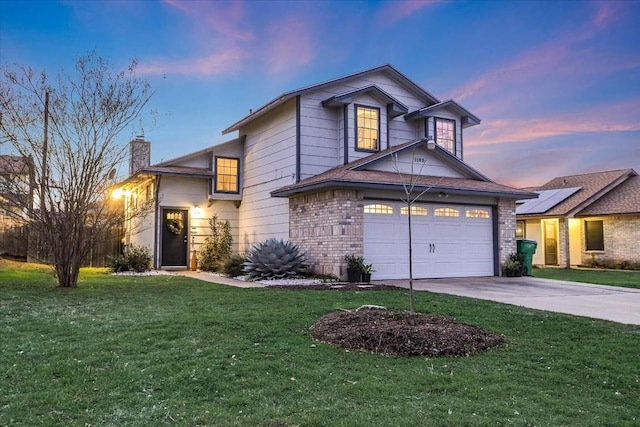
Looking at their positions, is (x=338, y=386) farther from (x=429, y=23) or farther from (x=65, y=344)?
(x=429, y=23)

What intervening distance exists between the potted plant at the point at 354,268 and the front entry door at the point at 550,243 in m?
12.7

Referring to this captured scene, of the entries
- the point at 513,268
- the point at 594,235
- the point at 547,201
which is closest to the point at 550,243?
the point at 594,235

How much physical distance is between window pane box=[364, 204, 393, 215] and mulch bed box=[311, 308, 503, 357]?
6.34 meters

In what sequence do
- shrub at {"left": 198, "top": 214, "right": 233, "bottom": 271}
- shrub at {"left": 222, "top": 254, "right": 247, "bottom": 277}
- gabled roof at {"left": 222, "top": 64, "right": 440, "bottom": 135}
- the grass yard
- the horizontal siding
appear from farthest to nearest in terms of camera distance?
1. shrub at {"left": 198, "top": 214, "right": 233, "bottom": 271}
2. the horizontal siding
3. gabled roof at {"left": 222, "top": 64, "right": 440, "bottom": 135}
4. shrub at {"left": 222, "top": 254, "right": 247, "bottom": 277}
5. the grass yard

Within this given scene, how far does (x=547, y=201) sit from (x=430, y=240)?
10.9 m

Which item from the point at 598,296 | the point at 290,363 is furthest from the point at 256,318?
the point at 598,296

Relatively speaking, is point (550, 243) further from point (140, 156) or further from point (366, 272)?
point (140, 156)

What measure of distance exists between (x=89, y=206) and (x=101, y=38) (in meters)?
5.44

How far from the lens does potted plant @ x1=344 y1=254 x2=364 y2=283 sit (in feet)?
38.8

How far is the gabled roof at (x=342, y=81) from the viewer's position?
14172 mm

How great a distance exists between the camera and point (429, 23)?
49.0 ft

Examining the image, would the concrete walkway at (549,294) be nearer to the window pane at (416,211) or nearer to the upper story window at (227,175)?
the window pane at (416,211)

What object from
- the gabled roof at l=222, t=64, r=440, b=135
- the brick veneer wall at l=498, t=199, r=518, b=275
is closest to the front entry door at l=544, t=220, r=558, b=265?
the brick veneer wall at l=498, t=199, r=518, b=275

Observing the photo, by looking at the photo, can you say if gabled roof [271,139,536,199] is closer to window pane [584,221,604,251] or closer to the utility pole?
the utility pole
